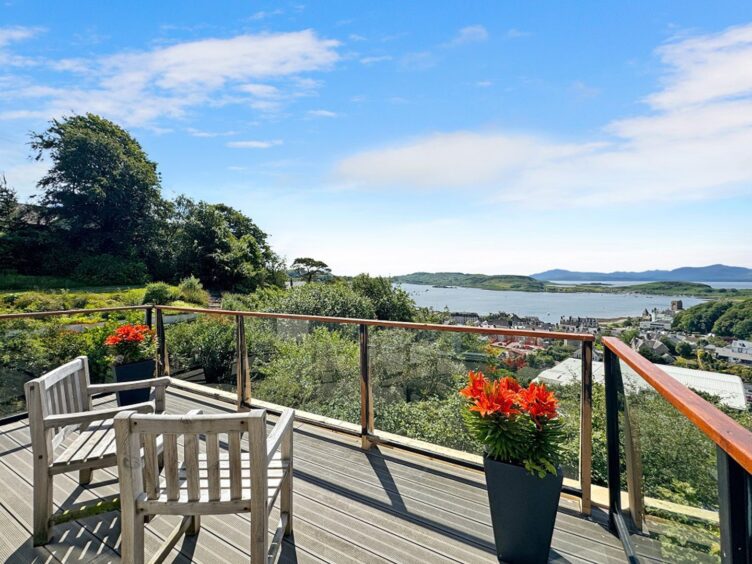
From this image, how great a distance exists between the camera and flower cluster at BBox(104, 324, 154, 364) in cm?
420

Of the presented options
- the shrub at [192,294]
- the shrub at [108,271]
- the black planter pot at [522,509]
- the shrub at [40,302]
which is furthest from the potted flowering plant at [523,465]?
the shrub at [108,271]

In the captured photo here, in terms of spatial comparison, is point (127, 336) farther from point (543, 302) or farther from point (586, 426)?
point (543, 302)

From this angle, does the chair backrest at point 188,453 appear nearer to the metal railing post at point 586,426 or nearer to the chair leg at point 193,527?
the chair leg at point 193,527

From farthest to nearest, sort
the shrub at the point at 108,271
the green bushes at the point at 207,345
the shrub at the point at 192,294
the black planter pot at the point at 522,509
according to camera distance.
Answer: the shrub at the point at 108,271
the shrub at the point at 192,294
the green bushes at the point at 207,345
the black planter pot at the point at 522,509

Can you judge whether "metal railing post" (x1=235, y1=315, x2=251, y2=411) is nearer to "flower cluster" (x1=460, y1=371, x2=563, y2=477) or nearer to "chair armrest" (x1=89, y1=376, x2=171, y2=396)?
"chair armrest" (x1=89, y1=376, x2=171, y2=396)

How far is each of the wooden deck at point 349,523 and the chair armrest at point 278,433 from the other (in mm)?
674

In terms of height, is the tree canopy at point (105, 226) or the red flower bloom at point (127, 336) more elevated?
the tree canopy at point (105, 226)

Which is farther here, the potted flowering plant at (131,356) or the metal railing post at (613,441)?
the potted flowering plant at (131,356)

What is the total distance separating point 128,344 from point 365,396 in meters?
2.73

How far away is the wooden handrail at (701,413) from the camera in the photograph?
818mm

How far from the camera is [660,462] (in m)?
1.54

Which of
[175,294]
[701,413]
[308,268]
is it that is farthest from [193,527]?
[308,268]

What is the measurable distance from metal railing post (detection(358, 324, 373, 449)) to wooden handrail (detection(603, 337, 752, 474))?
187 cm

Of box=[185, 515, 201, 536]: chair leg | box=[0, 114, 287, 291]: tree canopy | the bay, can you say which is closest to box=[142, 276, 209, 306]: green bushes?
box=[0, 114, 287, 291]: tree canopy
